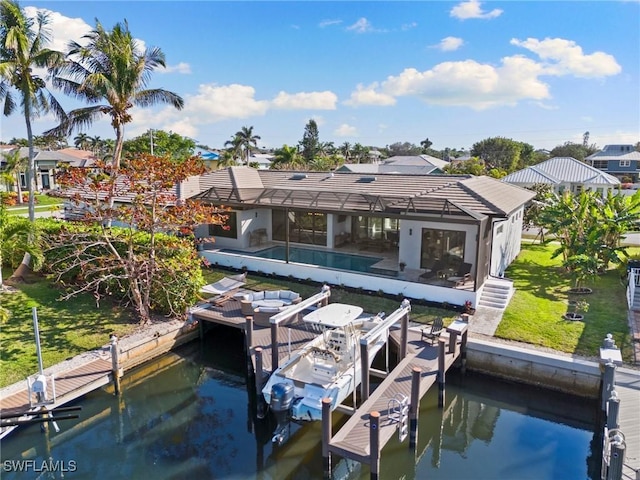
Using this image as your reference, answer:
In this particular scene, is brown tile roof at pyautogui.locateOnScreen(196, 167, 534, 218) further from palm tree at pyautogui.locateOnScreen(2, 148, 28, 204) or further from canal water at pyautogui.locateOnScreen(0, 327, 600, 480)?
palm tree at pyautogui.locateOnScreen(2, 148, 28, 204)

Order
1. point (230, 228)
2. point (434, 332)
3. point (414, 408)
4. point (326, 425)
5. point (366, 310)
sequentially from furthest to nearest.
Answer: point (230, 228) → point (366, 310) → point (434, 332) → point (414, 408) → point (326, 425)

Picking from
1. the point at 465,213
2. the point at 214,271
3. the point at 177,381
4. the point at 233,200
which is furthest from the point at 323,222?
the point at 177,381

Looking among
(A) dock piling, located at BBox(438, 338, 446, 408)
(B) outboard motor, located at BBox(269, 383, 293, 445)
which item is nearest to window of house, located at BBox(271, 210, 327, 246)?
(A) dock piling, located at BBox(438, 338, 446, 408)

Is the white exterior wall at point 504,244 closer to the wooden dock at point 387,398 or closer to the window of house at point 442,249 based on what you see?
the window of house at point 442,249

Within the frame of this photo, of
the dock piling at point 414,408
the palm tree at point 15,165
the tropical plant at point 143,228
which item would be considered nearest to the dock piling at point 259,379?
the dock piling at point 414,408

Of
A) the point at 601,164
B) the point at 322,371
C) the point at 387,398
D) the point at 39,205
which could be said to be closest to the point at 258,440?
the point at 322,371

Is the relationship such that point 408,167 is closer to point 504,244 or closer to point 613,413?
point 504,244
